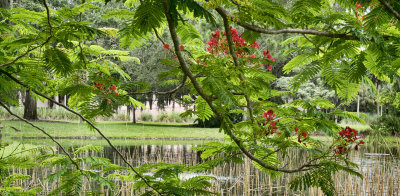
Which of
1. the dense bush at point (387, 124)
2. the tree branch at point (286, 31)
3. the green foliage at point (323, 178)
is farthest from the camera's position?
the dense bush at point (387, 124)

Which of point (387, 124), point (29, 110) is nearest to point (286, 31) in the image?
point (387, 124)

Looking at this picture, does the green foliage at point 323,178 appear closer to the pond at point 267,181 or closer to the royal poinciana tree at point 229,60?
the royal poinciana tree at point 229,60

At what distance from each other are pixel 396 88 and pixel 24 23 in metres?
21.9

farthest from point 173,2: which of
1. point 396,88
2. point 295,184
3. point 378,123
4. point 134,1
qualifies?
point 378,123

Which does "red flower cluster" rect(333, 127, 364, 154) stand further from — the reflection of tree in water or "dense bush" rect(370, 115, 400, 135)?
"dense bush" rect(370, 115, 400, 135)

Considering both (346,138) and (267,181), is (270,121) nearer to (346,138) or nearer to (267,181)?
(346,138)

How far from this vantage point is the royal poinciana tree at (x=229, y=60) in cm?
171

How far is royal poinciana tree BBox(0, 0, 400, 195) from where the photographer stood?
171 cm

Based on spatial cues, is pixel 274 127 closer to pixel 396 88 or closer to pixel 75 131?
pixel 75 131

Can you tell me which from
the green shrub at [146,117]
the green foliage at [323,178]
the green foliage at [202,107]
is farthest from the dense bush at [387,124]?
the green foliage at [323,178]

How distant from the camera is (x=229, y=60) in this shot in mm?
2318

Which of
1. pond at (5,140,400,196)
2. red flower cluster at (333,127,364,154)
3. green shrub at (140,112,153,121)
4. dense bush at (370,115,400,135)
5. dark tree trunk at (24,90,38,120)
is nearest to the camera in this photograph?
red flower cluster at (333,127,364,154)

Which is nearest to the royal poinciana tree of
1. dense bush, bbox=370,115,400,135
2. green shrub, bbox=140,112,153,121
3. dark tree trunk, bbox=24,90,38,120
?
dense bush, bbox=370,115,400,135

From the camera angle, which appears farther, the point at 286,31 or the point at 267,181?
the point at 267,181
